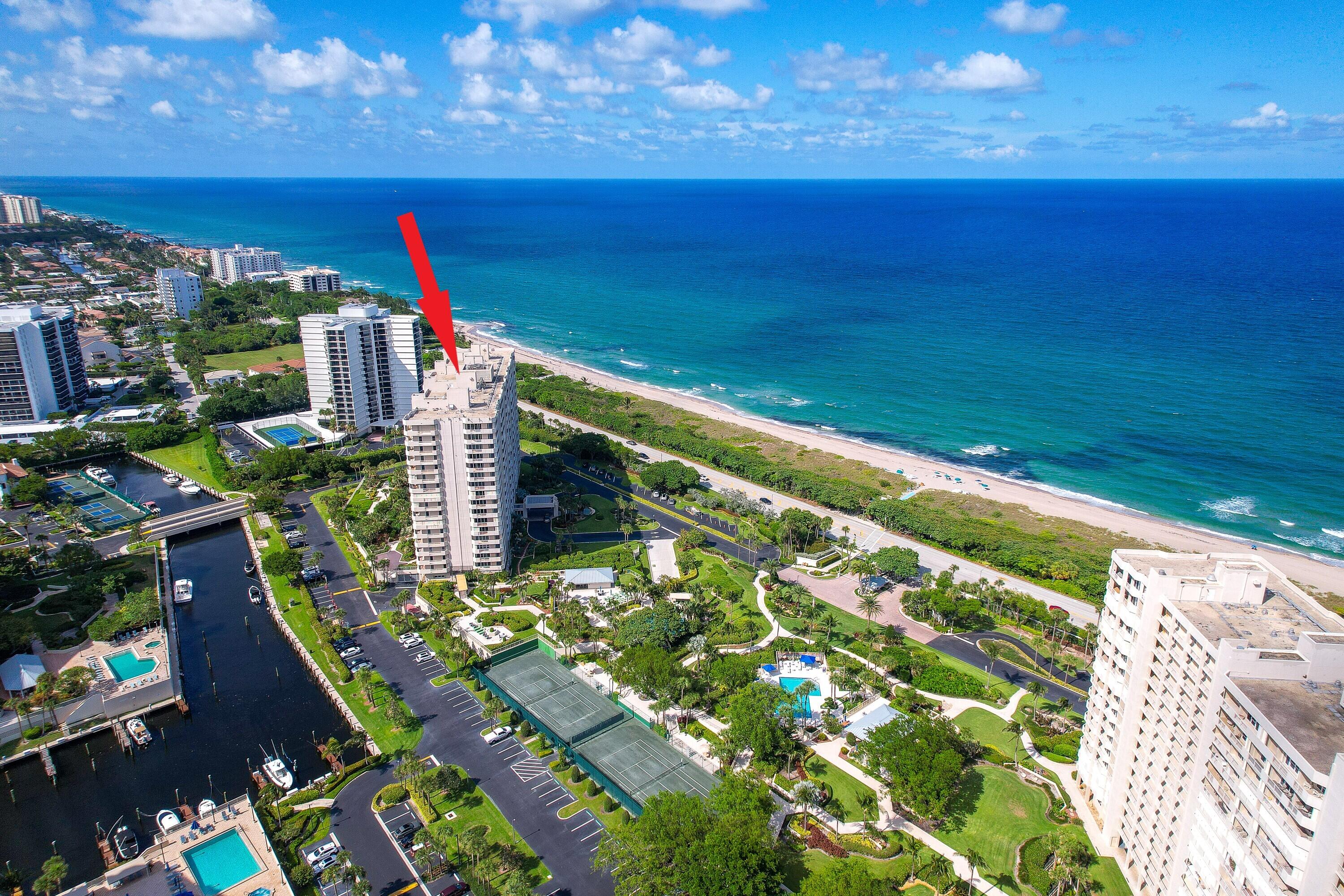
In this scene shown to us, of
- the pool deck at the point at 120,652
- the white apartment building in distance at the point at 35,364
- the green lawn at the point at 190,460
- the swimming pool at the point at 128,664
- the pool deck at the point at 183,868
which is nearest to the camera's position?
the pool deck at the point at 183,868

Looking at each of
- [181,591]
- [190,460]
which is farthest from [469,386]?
[190,460]

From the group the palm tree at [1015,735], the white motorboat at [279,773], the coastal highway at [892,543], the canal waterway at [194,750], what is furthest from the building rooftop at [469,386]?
the palm tree at [1015,735]

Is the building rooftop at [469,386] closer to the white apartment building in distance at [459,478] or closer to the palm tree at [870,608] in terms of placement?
the white apartment building in distance at [459,478]

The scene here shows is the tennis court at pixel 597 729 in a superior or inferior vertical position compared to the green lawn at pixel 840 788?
superior

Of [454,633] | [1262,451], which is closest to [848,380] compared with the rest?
[1262,451]

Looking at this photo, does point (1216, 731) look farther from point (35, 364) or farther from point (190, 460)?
point (35, 364)

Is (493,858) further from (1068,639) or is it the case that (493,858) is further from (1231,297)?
(1231,297)

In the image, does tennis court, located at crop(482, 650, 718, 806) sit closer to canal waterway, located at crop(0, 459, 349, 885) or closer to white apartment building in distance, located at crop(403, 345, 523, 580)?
canal waterway, located at crop(0, 459, 349, 885)
